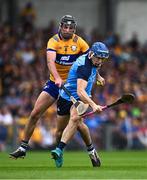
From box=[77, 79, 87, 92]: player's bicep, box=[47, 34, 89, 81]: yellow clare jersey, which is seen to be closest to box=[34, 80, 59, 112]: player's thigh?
box=[47, 34, 89, 81]: yellow clare jersey

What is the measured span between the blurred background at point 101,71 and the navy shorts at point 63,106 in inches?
393

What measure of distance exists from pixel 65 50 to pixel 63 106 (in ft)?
3.27

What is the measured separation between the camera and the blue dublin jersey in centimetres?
1449

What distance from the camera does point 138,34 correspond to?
33875 mm

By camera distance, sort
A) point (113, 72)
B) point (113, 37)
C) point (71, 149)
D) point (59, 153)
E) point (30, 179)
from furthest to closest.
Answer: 1. point (113, 37)
2. point (113, 72)
3. point (71, 149)
4. point (59, 153)
5. point (30, 179)

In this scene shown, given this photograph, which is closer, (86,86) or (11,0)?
(86,86)

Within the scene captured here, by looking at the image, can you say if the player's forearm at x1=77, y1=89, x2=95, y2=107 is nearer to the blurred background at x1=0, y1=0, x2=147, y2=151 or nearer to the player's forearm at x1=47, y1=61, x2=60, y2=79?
the player's forearm at x1=47, y1=61, x2=60, y2=79

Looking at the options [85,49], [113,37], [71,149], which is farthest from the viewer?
[113,37]

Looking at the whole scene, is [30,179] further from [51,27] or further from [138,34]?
[138,34]

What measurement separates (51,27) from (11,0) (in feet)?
7.75

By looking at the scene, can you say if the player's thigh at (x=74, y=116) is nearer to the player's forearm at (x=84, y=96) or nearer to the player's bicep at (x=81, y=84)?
the player's forearm at (x=84, y=96)

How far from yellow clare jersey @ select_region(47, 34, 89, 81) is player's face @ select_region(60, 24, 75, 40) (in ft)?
0.35

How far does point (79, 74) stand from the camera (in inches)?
571

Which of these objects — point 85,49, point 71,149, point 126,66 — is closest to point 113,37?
point 126,66
